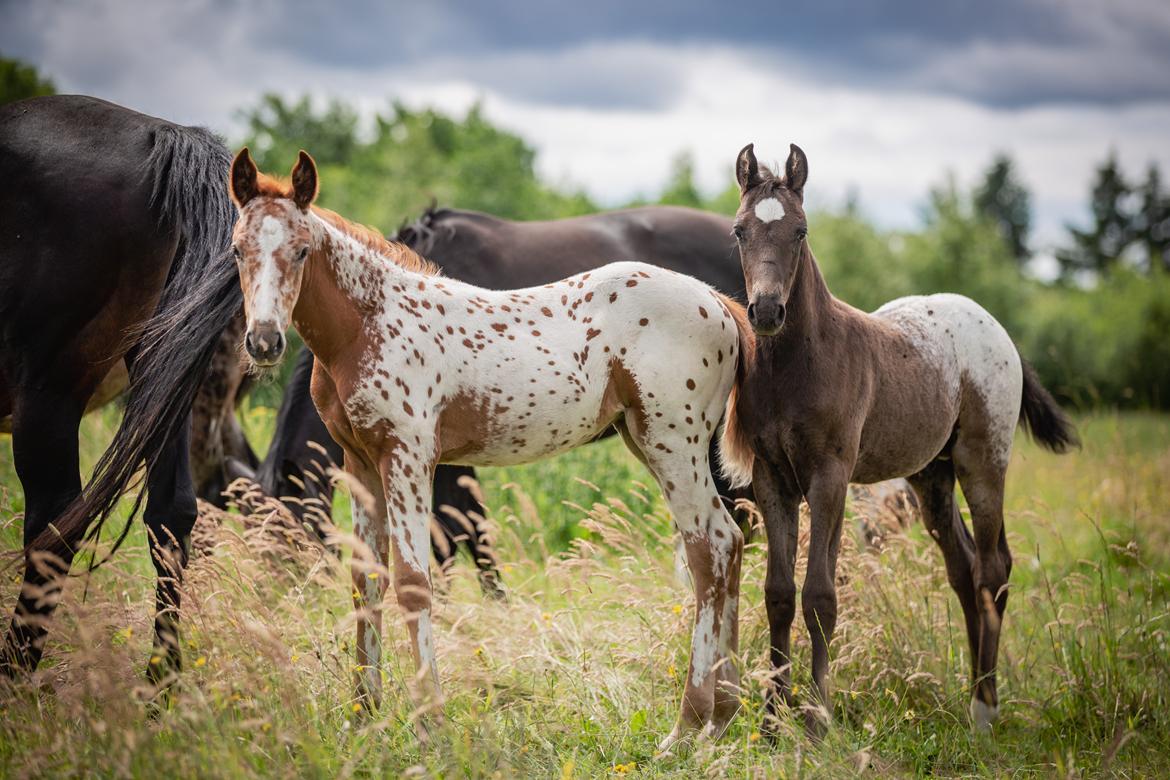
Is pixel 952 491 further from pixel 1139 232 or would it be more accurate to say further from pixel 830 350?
pixel 1139 232

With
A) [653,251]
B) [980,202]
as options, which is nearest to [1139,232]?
[980,202]

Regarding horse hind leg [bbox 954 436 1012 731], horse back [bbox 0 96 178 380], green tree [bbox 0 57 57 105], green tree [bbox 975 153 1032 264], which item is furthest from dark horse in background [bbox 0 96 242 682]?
green tree [bbox 975 153 1032 264]

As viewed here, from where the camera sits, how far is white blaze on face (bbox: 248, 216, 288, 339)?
10.8 feet

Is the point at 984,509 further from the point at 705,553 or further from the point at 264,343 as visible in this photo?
the point at 264,343

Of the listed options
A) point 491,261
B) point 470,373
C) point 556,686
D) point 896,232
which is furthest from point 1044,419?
point 896,232

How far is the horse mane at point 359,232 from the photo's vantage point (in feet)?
11.6

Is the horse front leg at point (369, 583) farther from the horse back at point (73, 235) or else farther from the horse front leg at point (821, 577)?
the horse front leg at point (821, 577)

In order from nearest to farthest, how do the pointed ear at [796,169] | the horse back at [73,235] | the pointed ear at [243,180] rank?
the pointed ear at [243,180] → the horse back at [73,235] → the pointed ear at [796,169]

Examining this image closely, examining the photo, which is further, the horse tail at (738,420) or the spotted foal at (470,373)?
the horse tail at (738,420)

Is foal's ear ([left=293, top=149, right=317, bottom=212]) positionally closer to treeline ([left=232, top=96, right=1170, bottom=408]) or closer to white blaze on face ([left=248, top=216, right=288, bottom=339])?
white blaze on face ([left=248, top=216, right=288, bottom=339])

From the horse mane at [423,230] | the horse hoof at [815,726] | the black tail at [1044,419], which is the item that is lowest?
the horse hoof at [815,726]

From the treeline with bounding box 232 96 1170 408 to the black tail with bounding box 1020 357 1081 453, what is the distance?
75.0 feet

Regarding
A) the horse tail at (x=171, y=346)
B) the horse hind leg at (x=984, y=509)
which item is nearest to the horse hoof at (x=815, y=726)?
the horse hind leg at (x=984, y=509)

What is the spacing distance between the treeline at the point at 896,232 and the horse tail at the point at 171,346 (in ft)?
79.1
